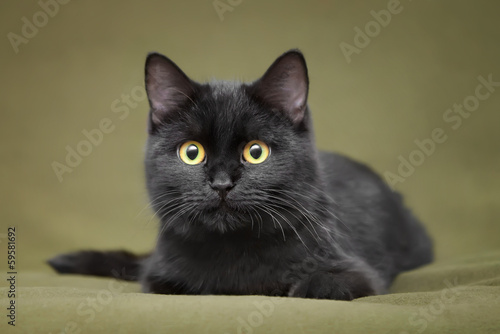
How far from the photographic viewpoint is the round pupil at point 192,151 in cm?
186

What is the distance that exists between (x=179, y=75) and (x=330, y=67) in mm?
1751

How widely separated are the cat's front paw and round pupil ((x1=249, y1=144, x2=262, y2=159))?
422 millimetres

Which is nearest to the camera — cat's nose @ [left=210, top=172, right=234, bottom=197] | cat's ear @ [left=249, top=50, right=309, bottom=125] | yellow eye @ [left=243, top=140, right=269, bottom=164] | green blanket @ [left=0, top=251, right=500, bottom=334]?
green blanket @ [left=0, top=251, right=500, bottom=334]

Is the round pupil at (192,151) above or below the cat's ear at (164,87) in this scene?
below

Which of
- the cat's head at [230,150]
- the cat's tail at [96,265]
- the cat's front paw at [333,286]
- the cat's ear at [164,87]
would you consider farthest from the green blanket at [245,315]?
the cat's tail at [96,265]

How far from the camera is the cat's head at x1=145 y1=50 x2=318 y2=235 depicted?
70.1 inches

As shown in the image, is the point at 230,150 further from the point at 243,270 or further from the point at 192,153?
the point at 243,270

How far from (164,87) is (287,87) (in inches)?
16.9

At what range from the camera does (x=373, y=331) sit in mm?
1390

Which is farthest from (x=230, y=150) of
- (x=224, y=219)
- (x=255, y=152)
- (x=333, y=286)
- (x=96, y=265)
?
(x=96, y=265)

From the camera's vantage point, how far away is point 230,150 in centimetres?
181

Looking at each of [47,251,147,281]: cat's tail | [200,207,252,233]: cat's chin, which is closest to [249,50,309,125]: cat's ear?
[200,207,252,233]: cat's chin

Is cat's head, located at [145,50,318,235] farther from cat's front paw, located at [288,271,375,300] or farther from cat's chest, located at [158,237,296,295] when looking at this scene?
cat's front paw, located at [288,271,375,300]

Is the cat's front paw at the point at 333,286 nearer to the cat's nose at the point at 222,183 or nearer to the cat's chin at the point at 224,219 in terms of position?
the cat's chin at the point at 224,219
